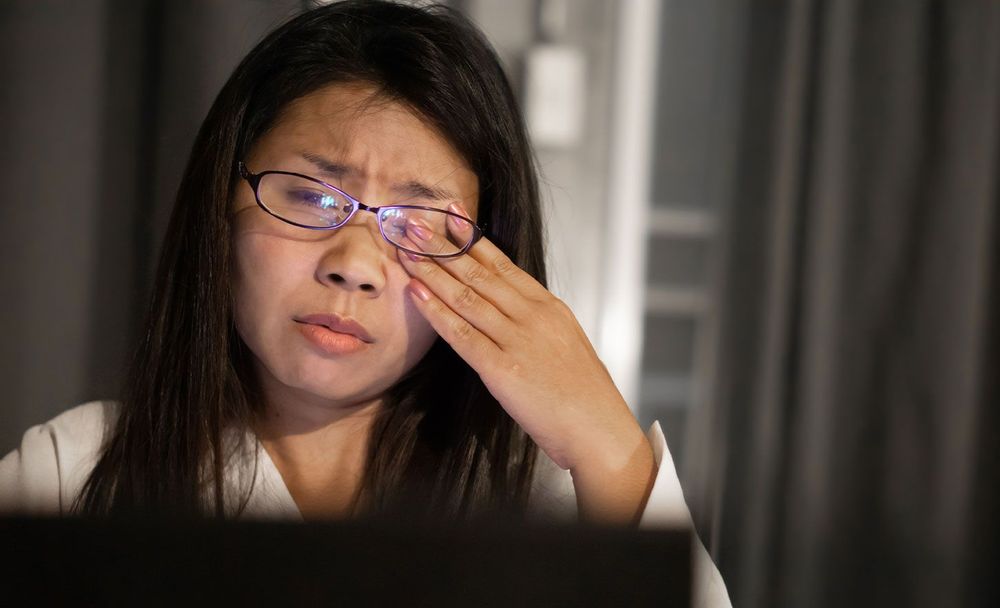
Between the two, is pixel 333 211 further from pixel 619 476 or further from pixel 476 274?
pixel 619 476

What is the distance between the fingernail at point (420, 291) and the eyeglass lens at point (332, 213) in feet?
0.11

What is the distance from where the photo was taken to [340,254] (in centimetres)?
86

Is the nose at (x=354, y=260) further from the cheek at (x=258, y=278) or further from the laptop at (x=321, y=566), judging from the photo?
Answer: the laptop at (x=321, y=566)

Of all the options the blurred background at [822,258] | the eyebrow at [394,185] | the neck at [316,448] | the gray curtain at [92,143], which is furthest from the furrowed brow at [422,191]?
the blurred background at [822,258]

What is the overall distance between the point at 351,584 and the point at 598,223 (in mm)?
1781

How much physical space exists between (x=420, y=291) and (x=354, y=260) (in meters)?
0.08

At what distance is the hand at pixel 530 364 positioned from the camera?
34.2 inches

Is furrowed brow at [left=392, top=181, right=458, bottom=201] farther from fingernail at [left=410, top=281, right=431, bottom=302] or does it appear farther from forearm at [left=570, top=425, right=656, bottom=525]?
forearm at [left=570, top=425, right=656, bottom=525]

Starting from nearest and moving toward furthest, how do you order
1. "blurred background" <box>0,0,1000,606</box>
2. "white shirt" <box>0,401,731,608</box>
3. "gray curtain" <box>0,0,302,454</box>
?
"white shirt" <box>0,401,731,608</box> < "gray curtain" <box>0,0,302,454</box> < "blurred background" <box>0,0,1000,606</box>

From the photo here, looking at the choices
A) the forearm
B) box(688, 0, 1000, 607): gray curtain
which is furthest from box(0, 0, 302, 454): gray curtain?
box(688, 0, 1000, 607): gray curtain

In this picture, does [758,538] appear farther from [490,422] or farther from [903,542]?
[490,422]

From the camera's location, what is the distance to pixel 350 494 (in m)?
1.03

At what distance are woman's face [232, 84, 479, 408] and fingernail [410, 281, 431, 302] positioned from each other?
0.6 inches

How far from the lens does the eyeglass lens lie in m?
0.87
